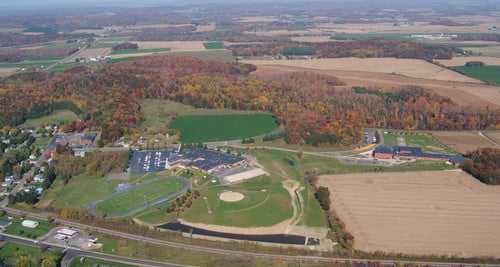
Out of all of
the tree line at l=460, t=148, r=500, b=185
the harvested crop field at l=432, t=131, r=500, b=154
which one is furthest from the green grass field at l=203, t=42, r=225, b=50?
the tree line at l=460, t=148, r=500, b=185

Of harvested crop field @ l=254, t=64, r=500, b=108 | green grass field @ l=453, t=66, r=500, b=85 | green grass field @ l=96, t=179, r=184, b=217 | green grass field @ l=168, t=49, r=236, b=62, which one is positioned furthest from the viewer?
green grass field @ l=168, t=49, r=236, b=62

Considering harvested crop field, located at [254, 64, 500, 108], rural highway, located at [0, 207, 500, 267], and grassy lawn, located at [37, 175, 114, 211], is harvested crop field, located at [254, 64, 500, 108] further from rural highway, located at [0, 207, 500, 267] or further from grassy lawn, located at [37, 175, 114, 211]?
grassy lawn, located at [37, 175, 114, 211]

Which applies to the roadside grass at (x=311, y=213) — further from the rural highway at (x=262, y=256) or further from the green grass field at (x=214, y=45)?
the green grass field at (x=214, y=45)

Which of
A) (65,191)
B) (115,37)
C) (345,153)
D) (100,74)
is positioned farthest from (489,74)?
(115,37)

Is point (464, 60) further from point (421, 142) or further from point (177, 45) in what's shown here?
point (177, 45)

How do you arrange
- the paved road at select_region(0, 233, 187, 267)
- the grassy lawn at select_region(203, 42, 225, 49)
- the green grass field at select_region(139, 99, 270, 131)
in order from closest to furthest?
1. the paved road at select_region(0, 233, 187, 267)
2. the green grass field at select_region(139, 99, 270, 131)
3. the grassy lawn at select_region(203, 42, 225, 49)

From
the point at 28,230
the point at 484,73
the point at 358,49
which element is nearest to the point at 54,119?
the point at 28,230
